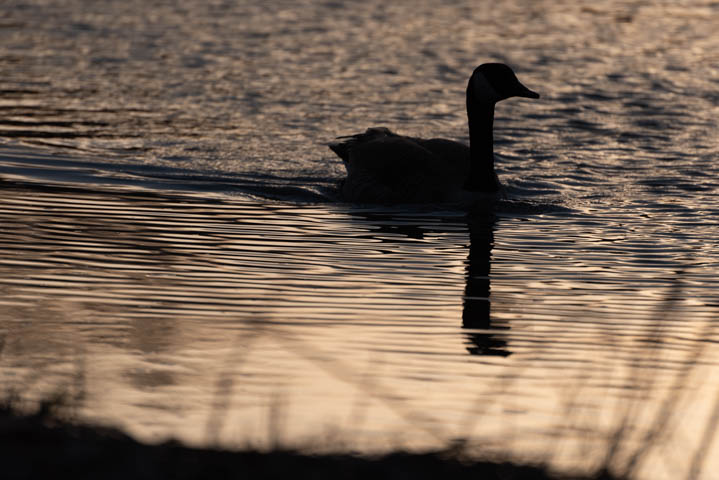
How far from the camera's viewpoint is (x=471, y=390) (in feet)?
20.2

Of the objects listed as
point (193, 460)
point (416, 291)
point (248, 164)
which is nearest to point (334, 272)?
point (416, 291)

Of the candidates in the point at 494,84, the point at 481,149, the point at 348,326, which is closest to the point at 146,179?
the point at 481,149

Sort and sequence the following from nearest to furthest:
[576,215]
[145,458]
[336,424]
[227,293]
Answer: [145,458] → [336,424] → [227,293] → [576,215]

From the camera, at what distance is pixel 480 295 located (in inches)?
330

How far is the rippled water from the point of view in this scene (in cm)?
579

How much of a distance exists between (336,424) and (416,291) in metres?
3.06

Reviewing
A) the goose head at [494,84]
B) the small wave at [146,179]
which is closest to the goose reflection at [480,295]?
the goose head at [494,84]

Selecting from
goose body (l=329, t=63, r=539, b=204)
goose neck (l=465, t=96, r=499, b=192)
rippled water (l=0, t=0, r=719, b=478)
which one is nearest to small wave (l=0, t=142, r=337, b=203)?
rippled water (l=0, t=0, r=719, b=478)

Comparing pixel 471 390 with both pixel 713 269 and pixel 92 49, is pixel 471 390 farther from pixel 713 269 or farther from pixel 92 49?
pixel 92 49

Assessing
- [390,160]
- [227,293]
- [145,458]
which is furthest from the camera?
[390,160]

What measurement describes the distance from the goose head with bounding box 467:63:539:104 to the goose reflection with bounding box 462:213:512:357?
1594 mm

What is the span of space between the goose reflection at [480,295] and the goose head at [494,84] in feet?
5.23

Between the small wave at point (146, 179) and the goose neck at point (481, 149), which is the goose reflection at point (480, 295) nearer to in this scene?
the goose neck at point (481, 149)

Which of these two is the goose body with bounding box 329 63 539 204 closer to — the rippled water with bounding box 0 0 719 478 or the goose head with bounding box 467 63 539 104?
the goose head with bounding box 467 63 539 104
